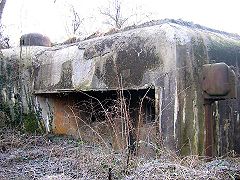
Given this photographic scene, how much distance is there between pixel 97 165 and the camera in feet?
12.3

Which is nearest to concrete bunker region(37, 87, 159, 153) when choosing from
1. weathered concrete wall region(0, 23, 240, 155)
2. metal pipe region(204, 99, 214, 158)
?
weathered concrete wall region(0, 23, 240, 155)

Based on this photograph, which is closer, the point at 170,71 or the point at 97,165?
the point at 97,165

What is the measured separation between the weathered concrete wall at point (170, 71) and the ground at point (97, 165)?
400 mm

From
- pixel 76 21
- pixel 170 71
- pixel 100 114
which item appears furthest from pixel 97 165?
pixel 76 21

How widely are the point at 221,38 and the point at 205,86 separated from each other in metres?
1.11

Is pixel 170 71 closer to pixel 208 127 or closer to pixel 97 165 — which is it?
pixel 208 127

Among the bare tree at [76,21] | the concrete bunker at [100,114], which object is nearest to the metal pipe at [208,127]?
the concrete bunker at [100,114]

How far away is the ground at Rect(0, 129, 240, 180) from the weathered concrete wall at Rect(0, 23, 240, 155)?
15.8 inches

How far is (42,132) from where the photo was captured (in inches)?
261

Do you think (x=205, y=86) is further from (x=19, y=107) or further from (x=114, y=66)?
(x=19, y=107)

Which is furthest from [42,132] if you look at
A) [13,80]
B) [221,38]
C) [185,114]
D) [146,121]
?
[221,38]

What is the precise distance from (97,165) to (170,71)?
1560mm

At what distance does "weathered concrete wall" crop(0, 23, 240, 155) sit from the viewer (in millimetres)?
4430

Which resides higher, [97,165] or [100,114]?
[100,114]
